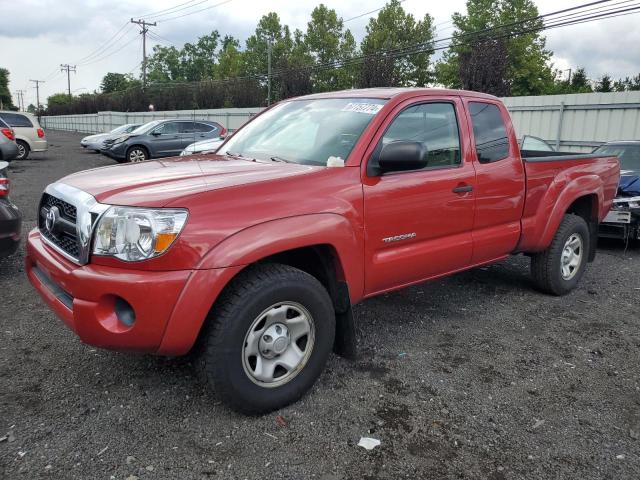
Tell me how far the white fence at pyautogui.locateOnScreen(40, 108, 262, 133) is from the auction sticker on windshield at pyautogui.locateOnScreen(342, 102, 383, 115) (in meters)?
11.0

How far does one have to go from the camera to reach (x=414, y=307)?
185 inches

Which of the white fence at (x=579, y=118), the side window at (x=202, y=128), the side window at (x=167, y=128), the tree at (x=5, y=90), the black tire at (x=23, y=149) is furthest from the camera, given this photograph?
the tree at (x=5, y=90)

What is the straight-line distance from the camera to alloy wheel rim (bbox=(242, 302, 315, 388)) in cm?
284

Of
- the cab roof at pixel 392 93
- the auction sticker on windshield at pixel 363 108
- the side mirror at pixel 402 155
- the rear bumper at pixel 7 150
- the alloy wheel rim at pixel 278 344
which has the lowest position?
the alloy wheel rim at pixel 278 344

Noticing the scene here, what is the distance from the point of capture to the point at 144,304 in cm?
253

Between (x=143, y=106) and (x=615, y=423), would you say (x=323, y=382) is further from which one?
(x=143, y=106)

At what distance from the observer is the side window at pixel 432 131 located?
141 inches

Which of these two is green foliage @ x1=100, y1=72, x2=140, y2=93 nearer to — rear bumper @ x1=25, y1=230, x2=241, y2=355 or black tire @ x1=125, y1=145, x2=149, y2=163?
black tire @ x1=125, y1=145, x2=149, y2=163

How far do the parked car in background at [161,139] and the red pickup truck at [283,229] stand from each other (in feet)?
47.8

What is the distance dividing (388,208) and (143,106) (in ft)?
164

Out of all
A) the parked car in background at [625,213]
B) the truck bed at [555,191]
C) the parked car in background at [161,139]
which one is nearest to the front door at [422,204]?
the truck bed at [555,191]

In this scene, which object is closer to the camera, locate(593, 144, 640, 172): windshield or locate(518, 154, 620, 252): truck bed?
locate(518, 154, 620, 252): truck bed

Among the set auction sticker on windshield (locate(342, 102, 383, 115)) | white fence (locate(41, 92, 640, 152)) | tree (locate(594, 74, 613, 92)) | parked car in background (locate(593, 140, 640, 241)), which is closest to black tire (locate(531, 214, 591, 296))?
parked car in background (locate(593, 140, 640, 241))

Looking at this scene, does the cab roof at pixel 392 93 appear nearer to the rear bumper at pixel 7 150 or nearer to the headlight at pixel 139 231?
the headlight at pixel 139 231
